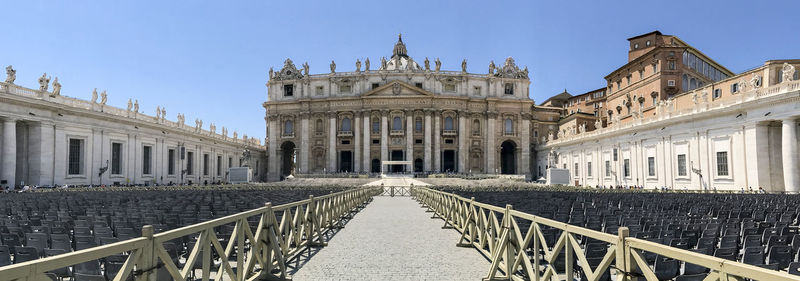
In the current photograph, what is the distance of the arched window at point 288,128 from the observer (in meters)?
75.2

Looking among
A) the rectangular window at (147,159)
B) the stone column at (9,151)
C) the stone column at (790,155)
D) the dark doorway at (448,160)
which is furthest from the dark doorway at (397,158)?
the stone column at (790,155)

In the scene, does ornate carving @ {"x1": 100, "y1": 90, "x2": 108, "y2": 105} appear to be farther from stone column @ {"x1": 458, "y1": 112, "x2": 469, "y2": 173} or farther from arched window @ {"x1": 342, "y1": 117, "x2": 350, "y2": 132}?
stone column @ {"x1": 458, "y1": 112, "x2": 469, "y2": 173}

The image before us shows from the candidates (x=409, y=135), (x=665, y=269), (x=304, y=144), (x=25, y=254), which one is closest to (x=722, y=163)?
(x=665, y=269)

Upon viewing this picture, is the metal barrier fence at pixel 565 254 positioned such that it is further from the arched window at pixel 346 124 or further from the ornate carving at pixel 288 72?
the ornate carving at pixel 288 72

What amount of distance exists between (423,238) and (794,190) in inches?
1058

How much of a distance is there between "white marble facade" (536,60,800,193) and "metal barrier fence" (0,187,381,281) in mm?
27722

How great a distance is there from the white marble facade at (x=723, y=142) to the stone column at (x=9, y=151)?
4686 cm

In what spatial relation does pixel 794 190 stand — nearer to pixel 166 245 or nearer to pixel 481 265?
pixel 481 265

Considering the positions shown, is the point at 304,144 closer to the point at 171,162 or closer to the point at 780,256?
the point at 171,162

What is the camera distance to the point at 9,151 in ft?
91.2

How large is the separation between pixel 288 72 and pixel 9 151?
168 feet

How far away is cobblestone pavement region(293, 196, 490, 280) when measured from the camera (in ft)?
24.1

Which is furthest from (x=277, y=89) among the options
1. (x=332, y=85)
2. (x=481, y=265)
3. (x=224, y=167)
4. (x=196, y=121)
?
(x=481, y=265)

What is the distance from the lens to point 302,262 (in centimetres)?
840
